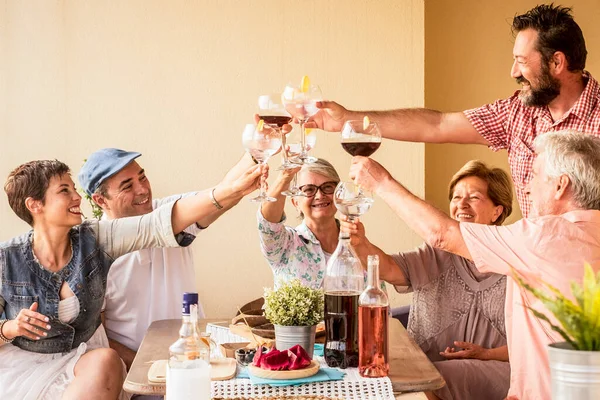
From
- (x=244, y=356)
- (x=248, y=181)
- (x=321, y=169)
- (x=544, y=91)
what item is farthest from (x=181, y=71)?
(x=244, y=356)

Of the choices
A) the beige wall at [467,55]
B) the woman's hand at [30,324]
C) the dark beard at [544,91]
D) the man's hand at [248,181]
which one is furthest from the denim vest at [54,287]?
the beige wall at [467,55]

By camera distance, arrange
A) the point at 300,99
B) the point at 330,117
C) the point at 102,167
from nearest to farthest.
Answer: the point at 300,99
the point at 330,117
the point at 102,167

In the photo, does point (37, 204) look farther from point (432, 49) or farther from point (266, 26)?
point (432, 49)

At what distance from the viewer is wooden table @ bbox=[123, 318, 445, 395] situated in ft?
7.20

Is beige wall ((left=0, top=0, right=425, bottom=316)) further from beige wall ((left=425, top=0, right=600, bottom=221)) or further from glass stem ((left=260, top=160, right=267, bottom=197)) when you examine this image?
glass stem ((left=260, top=160, right=267, bottom=197))

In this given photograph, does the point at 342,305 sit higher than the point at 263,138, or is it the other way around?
the point at 263,138

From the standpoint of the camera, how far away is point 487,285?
3348mm

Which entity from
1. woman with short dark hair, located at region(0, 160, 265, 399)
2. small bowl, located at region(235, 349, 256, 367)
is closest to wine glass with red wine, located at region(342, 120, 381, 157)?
woman with short dark hair, located at region(0, 160, 265, 399)

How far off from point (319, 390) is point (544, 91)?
168cm

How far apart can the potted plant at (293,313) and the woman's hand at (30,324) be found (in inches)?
37.4

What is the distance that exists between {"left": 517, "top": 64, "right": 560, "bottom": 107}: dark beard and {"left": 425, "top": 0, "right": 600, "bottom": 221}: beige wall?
7.02ft

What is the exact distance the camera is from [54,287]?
10.0 feet

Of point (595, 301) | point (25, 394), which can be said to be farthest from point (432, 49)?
point (595, 301)

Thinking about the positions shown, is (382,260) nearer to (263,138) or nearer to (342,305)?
(263,138)
